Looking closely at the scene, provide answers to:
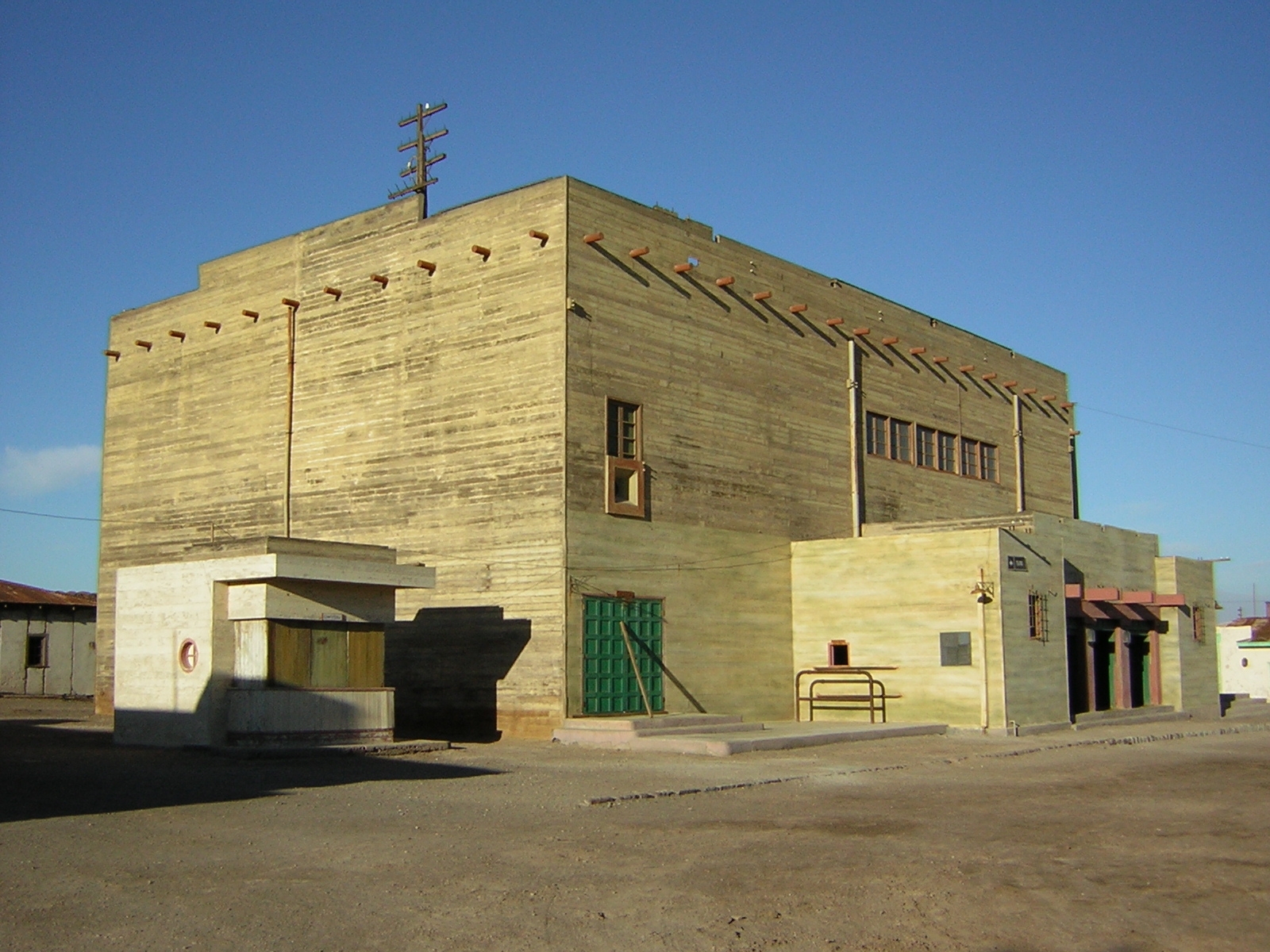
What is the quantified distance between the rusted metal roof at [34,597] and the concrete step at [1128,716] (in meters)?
30.6

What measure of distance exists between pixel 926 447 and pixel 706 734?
557 inches

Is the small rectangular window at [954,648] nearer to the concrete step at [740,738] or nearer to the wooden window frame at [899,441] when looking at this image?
the concrete step at [740,738]

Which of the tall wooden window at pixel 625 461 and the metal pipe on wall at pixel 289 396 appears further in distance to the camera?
the metal pipe on wall at pixel 289 396

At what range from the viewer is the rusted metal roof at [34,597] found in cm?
3956

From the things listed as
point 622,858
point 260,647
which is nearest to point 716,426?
point 260,647

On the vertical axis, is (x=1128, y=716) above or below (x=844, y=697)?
below

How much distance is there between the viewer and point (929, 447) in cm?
3497

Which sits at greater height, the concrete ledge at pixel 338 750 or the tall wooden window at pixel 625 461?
the tall wooden window at pixel 625 461

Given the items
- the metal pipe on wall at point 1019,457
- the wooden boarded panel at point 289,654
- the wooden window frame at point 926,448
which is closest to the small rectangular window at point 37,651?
the wooden boarded panel at point 289,654

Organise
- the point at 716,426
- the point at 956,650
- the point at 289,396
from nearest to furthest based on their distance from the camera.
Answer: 1. the point at 956,650
2. the point at 716,426
3. the point at 289,396

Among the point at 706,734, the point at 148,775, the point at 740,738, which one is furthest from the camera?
the point at 706,734

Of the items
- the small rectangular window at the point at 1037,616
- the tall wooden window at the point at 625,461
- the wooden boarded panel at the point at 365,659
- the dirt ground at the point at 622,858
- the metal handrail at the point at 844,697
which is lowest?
the dirt ground at the point at 622,858

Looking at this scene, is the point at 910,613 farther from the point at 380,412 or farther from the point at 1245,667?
the point at 1245,667

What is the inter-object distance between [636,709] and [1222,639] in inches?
2076
